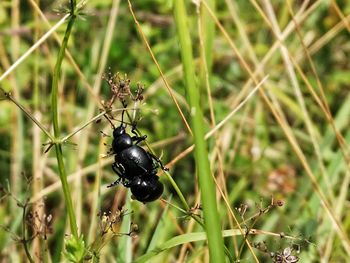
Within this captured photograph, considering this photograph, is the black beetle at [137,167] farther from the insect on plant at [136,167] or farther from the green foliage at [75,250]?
the green foliage at [75,250]

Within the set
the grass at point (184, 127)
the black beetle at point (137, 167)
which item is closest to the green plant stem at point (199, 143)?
the black beetle at point (137, 167)

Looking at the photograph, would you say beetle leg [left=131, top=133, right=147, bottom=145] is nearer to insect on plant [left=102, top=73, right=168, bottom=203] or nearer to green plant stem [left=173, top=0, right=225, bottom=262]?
insect on plant [left=102, top=73, right=168, bottom=203]

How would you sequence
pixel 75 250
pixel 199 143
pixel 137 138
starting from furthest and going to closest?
1. pixel 137 138
2. pixel 75 250
3. pixel 199 143

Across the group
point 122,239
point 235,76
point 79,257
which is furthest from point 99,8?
point 79,257

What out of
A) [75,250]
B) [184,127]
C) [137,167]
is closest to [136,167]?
[137,167]

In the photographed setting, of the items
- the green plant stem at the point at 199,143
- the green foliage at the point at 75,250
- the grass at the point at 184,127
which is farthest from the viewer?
the grass at the point at 184,127

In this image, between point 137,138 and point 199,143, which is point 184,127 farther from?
point 199,143

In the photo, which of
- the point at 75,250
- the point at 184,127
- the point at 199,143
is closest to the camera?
the point at 199,143

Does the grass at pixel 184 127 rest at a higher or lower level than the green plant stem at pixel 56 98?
higher
